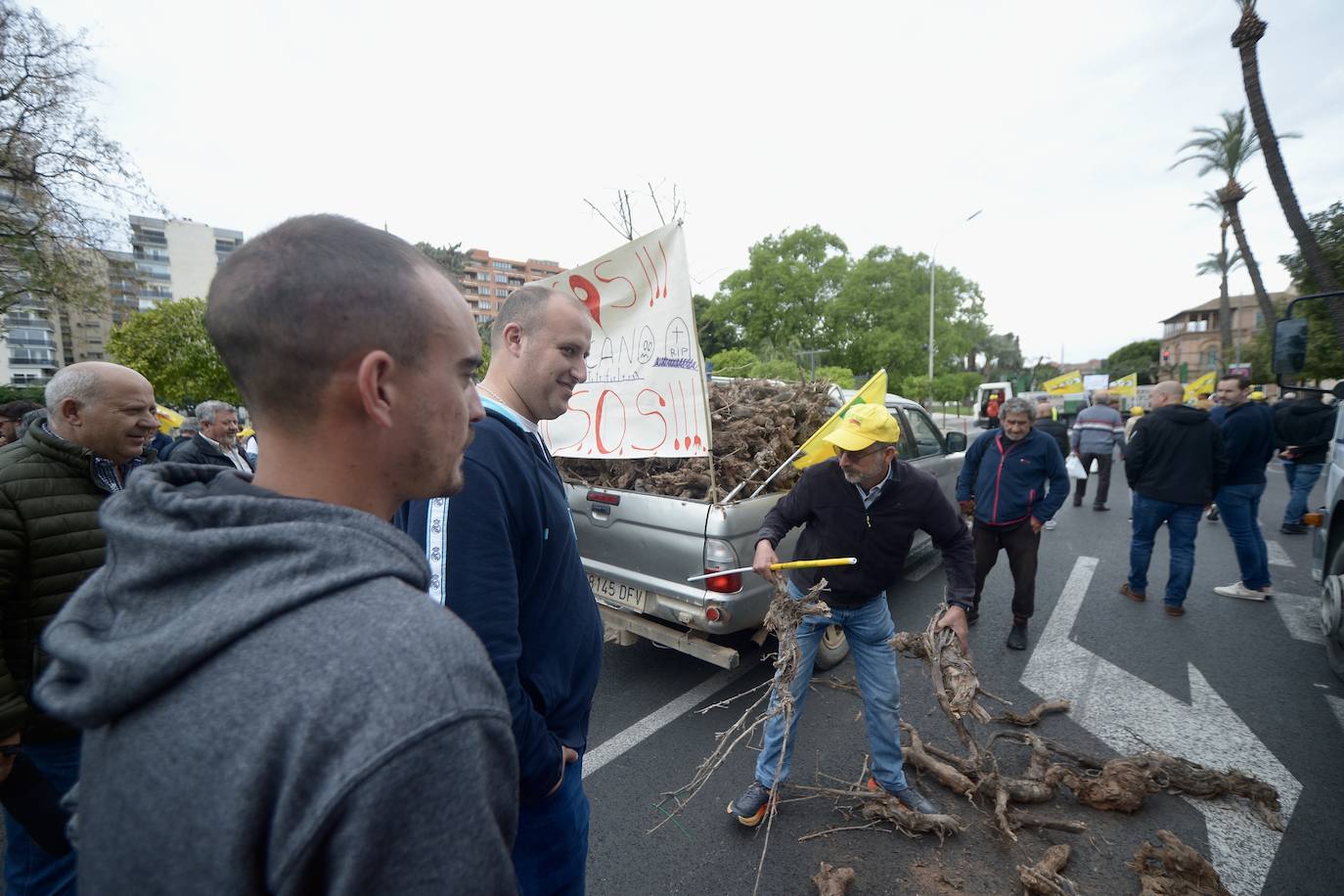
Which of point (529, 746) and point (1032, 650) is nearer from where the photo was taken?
point (529, 746)

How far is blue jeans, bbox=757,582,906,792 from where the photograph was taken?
2.89m

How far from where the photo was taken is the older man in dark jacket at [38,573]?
78.7 inches

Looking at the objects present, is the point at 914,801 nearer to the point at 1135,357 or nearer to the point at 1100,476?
the point at 1100,476

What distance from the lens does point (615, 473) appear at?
4609 mm

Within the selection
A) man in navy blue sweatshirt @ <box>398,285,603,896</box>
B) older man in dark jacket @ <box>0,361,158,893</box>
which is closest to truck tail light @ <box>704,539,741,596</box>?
man in navy blue sweatshirt @ <box>398,285,603,896</box>

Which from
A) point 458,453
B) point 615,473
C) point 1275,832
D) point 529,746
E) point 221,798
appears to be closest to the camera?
point 221,798

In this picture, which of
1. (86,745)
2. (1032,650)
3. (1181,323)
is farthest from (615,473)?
(1181,323)

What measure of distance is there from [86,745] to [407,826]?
0.40 m

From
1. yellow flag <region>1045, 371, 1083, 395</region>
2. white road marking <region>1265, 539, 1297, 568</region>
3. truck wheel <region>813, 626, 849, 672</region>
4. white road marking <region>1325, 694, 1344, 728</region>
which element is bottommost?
white road marking <region>1265, 539, 1297, 568</region>

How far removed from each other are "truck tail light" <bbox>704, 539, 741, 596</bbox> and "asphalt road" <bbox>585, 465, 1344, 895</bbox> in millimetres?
884

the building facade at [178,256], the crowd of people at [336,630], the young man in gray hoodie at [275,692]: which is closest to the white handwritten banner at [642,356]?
the crowd of people at [336,630]

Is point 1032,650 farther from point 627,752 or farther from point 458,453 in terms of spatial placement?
point 458,453

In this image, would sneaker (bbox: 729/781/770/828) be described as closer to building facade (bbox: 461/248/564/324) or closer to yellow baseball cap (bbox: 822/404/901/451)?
yellow baseball cap (bbox: 822/404/901/451)

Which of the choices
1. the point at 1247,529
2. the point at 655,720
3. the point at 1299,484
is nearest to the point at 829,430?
the point at 655,720
